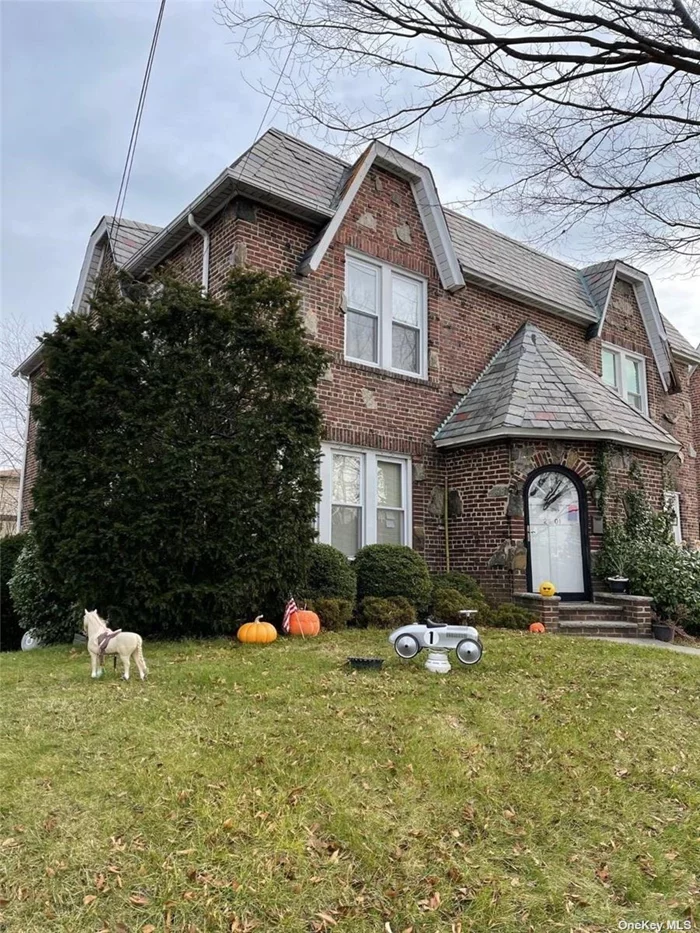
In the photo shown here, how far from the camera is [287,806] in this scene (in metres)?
3.28

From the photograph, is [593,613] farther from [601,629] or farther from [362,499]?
[362,499]

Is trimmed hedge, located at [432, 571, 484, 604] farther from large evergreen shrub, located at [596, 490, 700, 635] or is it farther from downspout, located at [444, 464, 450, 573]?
large evergreen shrub, located at [596, 490, 700, 635]

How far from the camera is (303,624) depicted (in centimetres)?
805

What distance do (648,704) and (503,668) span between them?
1.35m

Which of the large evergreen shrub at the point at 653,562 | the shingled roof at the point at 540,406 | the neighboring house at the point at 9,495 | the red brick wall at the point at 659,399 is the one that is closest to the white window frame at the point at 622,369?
the red brick wall at the point at 659,399

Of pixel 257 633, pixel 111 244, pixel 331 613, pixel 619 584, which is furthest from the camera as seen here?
pixel 111 244

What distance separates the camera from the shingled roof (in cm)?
1070

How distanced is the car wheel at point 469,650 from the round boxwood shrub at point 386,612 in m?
3.12

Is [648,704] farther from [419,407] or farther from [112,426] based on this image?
[419,407]

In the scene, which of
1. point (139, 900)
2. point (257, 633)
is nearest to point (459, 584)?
point (257, 633)

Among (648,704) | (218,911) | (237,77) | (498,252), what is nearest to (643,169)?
(237,77)

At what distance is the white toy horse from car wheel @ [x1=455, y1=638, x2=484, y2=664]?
283 centimetres

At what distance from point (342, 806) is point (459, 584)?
7.36 m

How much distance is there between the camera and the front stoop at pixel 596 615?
382 inches
